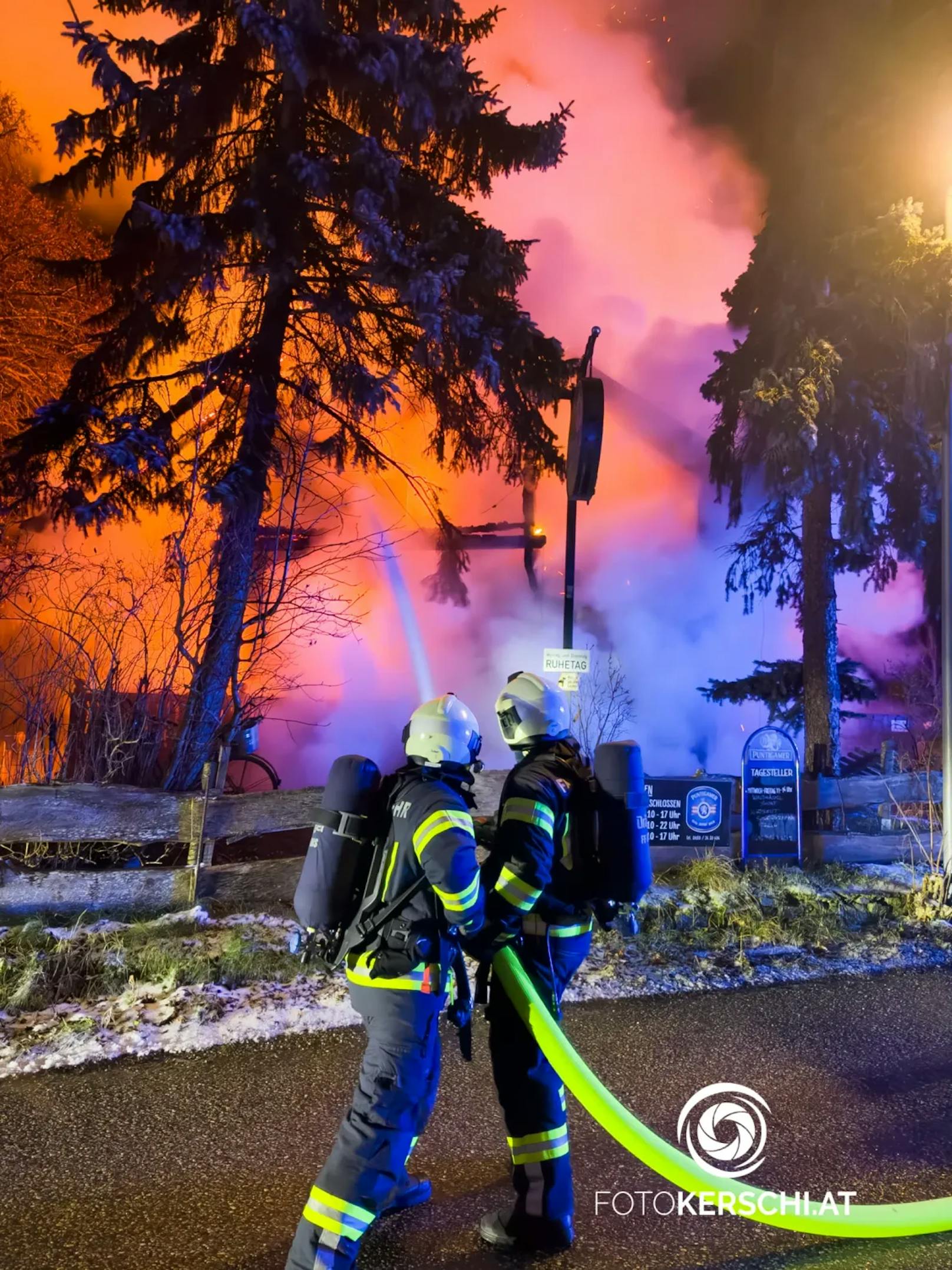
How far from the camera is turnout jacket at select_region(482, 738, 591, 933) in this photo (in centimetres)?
283

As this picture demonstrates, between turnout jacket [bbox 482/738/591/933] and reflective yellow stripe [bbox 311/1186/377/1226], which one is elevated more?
turnout jacket [bbox 482/738/591/933]

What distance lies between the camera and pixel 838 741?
13227 millimetres

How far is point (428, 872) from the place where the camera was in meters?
2.61

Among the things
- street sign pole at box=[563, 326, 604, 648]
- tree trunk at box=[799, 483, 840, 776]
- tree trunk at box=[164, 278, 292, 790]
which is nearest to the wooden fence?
tree trunk at box=[164, 278, 292, 790]

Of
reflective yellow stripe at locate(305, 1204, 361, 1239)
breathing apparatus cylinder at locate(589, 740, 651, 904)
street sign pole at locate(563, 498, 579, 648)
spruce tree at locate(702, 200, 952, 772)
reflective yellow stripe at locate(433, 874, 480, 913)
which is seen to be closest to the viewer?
reflective yellow stripe at locate(305, 1204, 361, 1239)

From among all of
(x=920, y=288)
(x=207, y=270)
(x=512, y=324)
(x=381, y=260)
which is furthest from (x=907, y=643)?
(x=207, y=270)

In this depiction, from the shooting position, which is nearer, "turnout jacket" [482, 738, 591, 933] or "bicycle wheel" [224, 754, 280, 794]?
"turnout jacket" [482, 738, 591, 933]

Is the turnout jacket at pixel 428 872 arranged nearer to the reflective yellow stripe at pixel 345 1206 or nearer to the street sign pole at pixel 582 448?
the reflective yellow stripe at pixel 345 1206

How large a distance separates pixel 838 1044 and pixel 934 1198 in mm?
1507

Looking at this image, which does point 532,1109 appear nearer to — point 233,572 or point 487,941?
point 487,941

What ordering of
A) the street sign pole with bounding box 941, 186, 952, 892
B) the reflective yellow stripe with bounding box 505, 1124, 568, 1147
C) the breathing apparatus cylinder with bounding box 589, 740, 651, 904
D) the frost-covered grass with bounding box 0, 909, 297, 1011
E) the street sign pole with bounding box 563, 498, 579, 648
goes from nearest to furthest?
the reflective yellow stripe with bounding box 505, 1124, 568, 1147 → the breathing apparatus cylinder with bounding box 589, 740, 651, 904 → the frost-covered grass with bounding box 0, 909, 297, 1011 → the street sign pole with bounding box 941, 186, 952, 892 → the street sign pole with bounding box 563, 498, 579, 648

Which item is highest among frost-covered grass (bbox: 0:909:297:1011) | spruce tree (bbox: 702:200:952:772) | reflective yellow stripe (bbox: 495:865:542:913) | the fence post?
spruce tree (bbox: 702:200:952:772)

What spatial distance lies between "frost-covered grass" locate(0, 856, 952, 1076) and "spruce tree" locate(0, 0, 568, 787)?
2055mm

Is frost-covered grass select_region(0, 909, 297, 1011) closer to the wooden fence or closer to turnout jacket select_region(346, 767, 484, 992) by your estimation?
the wooden fence
